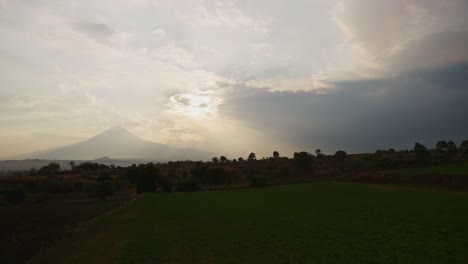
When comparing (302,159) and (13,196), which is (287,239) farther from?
(302,159)

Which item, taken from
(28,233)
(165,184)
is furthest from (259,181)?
(28,233)

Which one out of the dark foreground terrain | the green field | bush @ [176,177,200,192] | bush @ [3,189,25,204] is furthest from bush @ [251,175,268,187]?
bush @ [3,189,25,204]

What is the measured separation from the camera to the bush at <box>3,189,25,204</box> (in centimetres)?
5597

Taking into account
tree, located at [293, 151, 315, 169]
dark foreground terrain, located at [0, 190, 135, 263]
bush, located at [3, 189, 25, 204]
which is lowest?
dark foreground terrain, located at [0, 190, 135, 263]

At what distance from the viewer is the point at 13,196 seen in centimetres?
5625

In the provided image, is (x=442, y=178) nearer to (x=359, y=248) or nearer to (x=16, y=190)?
(x=359, y=248)

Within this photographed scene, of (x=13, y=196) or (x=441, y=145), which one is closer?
(x=13, y=196)

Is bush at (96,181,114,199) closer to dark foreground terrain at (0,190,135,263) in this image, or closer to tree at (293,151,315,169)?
dark foreground terrain at (0,190,135,263)

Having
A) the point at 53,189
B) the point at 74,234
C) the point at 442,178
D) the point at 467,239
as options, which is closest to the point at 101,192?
the point at 53,189

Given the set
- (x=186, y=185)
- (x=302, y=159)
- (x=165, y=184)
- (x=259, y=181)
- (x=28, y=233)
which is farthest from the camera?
(x=302, y=159)

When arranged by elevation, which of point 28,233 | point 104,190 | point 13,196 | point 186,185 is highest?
point 104,190

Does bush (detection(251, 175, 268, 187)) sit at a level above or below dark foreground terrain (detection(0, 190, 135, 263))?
above

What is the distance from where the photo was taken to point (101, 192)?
57906mm

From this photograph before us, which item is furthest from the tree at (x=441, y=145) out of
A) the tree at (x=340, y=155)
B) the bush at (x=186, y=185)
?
the bush at (x=186, y=185)
